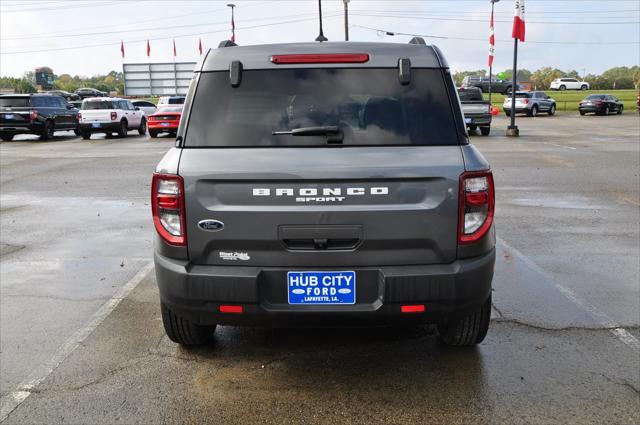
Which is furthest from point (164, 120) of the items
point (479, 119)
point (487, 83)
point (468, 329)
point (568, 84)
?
point (568, 84)

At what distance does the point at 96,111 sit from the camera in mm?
26422

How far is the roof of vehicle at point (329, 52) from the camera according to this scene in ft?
11.4

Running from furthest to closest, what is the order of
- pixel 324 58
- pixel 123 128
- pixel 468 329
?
1. pixel 123 128
2. pixel 468 329
3. pixel 324 58

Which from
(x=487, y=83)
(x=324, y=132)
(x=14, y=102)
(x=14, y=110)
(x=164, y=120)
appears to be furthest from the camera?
(x=487, y=83)

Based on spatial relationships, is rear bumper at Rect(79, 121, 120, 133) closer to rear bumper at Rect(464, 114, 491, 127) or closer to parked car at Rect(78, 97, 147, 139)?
parked car at Rect(78, 97, 147, 139)

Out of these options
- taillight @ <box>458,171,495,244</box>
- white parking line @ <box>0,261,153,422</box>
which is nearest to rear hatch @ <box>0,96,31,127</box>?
white parking line @ <box>0,261,153,422</box>

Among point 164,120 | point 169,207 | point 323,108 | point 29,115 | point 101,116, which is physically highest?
point 323,108

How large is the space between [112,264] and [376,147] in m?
4.11

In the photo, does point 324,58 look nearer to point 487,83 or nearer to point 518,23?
point 518,23

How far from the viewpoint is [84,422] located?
10.6ft

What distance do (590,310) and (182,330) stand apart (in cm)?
317

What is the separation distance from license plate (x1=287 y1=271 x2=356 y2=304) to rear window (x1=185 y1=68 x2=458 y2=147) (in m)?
0.70

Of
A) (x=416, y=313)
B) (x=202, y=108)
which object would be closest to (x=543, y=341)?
(x=416, y=313)

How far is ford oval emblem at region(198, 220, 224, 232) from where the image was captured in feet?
10.7
